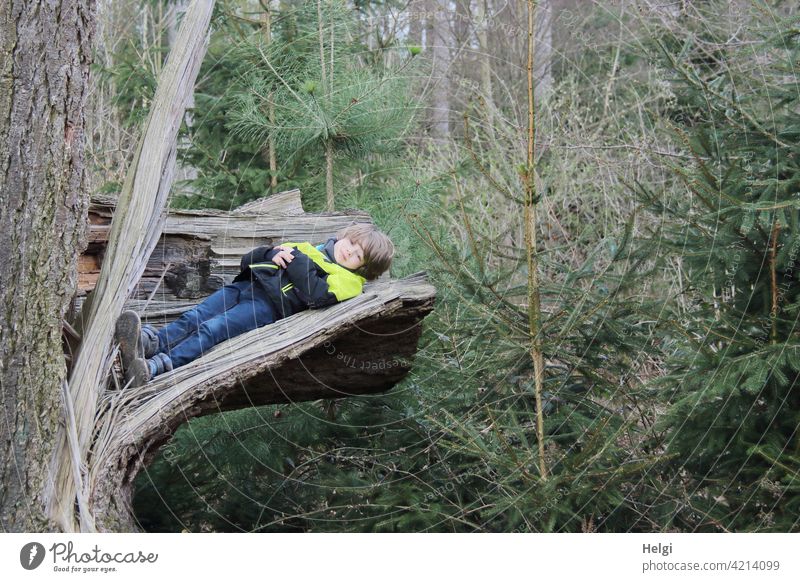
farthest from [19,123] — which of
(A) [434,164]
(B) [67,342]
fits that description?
(A) [434,164]

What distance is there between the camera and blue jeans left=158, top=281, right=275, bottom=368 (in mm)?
2627

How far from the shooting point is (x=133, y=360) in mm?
2438

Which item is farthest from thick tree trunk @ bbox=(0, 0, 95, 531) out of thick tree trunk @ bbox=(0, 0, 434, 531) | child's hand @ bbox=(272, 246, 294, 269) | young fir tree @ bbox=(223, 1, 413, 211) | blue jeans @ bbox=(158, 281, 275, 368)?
young fir tree @ bbox=(223, 1, 413, 211)

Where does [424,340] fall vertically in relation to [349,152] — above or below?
below

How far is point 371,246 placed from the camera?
283cm

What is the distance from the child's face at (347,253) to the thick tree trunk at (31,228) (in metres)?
0.90

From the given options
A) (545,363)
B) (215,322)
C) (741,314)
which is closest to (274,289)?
(215,322)

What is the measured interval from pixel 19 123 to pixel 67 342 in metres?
0.61

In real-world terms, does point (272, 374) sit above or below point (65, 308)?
below

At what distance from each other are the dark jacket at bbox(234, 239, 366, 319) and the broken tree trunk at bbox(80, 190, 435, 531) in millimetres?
54

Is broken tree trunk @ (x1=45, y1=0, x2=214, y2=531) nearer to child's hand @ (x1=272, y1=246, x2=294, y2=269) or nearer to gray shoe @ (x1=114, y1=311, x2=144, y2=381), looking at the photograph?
gray shoe @ (x1=114, y1=311, x2=144, y2=381)

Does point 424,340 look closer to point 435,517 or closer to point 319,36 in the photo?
point 435,517

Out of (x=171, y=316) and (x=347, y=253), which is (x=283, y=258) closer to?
(x=347, y=253)
